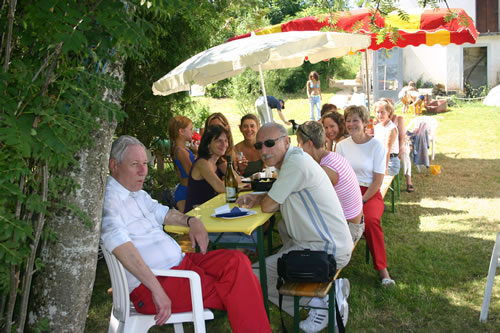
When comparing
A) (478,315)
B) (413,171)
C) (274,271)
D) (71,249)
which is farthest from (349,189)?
(413,171)

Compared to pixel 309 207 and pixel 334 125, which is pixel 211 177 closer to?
pixel 309 207

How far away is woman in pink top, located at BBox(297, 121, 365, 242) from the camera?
4.00m

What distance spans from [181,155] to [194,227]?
2424mm

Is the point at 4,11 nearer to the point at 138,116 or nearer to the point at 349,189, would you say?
the point at 349,189

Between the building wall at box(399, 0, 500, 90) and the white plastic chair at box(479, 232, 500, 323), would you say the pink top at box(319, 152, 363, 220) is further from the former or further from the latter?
the building wall at box(399, 0, 500, 90)

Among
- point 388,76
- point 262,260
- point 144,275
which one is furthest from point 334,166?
point 388,76

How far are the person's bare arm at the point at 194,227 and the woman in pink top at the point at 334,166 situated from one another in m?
1.22

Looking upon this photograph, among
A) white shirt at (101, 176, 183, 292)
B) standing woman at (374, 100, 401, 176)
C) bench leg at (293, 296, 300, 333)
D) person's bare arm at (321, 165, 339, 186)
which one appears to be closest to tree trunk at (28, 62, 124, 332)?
white shirt at (101, 176, 183, 292)

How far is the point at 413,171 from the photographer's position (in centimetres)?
936

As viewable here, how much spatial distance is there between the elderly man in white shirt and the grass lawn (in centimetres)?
84

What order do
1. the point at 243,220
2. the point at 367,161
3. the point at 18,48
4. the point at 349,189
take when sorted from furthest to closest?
the point at 367,161, the point at 349,189, the point at 243,220, the point at 18,48

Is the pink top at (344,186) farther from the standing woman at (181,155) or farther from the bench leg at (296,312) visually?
the standing woman at (181,155)

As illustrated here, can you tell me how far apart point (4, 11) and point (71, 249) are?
108 centimetres

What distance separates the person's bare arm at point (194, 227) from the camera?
3.14m
